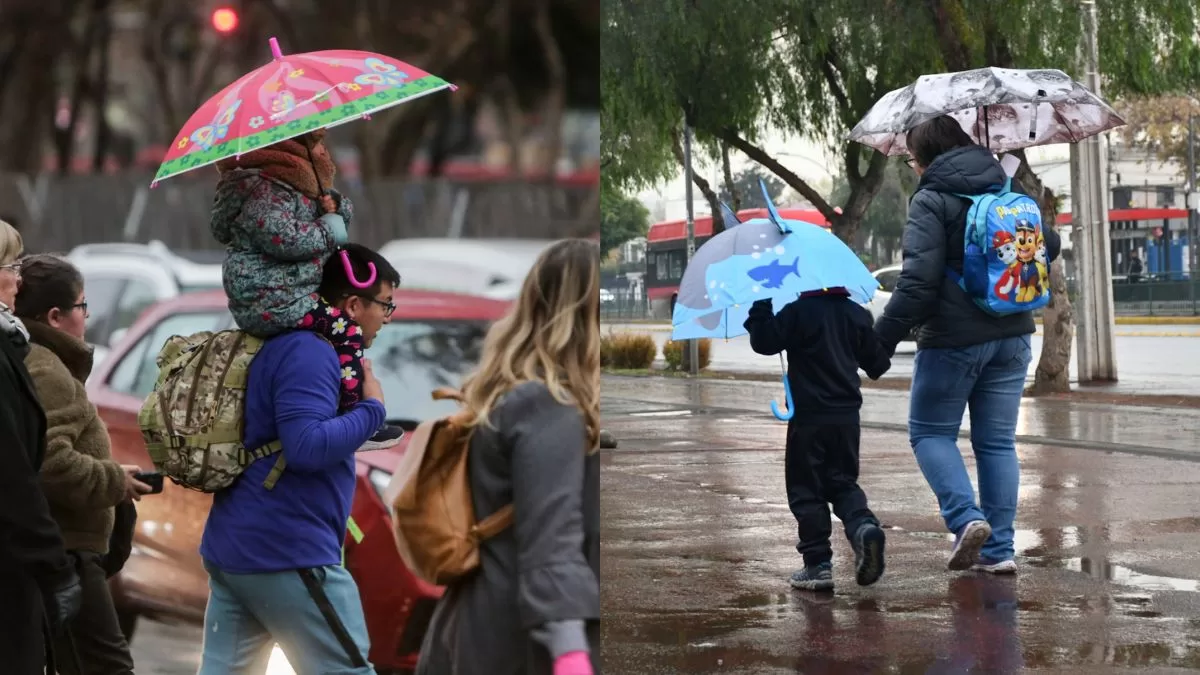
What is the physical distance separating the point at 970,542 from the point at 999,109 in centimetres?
241

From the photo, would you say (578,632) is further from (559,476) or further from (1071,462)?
(1071,462)

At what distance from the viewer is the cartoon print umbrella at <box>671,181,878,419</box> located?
579cm

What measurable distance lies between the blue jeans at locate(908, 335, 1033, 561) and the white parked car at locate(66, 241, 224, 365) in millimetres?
2720

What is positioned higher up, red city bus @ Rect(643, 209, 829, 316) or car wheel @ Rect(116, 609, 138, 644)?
red city bus @ Rect(643, 209, 829, 316)

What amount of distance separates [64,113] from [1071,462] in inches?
254

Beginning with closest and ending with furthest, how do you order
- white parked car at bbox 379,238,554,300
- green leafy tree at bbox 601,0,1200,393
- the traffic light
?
white parked car at bbox 379,238,554,300, the traffic light, green leafy tree at bbox 601,0,1200,393

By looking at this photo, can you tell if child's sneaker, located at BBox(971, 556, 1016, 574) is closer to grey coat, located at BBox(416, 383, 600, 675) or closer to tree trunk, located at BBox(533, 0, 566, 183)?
tree trunk, located at BBox(533, 0, 566, 183)

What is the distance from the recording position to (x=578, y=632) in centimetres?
266

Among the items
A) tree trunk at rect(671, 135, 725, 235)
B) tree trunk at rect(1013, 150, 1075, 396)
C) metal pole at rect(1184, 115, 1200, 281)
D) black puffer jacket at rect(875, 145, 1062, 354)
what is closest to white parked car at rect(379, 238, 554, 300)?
black puffer jacket at rect(875, 145, 1062, 354)

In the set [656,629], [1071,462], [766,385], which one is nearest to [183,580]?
[656,629]

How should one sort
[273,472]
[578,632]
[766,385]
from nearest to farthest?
1. [578,632]
2. [273,472]
3. [766,385]

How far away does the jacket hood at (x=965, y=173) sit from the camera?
6.18 meters

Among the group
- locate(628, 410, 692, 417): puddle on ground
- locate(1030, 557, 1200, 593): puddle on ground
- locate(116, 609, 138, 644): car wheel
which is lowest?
locate(628, 410, 692, 417): puddle on ground

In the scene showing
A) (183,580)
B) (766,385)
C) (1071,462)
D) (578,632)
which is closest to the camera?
(578,632)
